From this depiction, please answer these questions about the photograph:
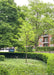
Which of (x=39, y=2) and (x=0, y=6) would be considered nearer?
(x=0, y=6)

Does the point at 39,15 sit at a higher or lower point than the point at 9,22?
higher

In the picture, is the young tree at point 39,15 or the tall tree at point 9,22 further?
the young tree at point 39,15

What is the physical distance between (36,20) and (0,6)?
12086 mm

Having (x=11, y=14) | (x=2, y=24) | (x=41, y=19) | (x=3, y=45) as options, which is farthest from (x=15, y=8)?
(x=41, y=19)

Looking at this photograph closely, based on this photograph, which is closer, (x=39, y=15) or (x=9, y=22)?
(x=9, y=22)

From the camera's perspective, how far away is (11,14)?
25.0m

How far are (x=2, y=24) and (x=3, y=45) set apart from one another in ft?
12.1

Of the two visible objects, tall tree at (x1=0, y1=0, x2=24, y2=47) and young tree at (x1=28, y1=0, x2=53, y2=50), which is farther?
young tree at (x1=28, y1=0, x2=53, y2=50)

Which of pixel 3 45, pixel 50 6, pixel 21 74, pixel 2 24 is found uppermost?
pixel 50 6

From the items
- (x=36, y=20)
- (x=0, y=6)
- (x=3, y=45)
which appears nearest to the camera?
(x=3, y=45)

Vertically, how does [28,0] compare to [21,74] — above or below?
above

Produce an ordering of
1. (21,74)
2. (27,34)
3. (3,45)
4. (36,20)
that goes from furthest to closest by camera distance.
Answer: (36,20) < (3,45) < (27,34) < (21,74)

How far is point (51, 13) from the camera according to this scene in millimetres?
35438

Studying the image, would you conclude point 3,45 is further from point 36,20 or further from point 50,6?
point 50,6
